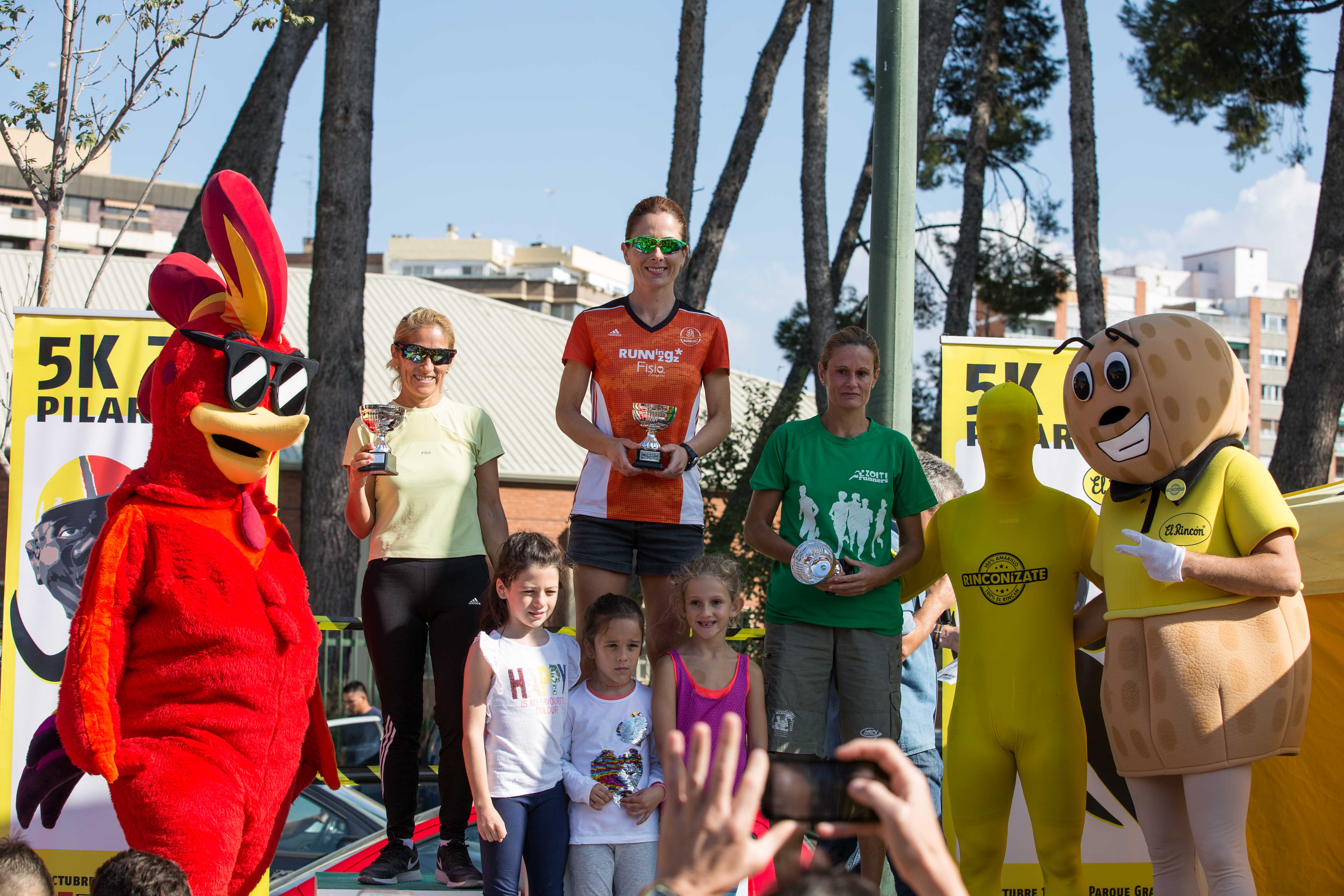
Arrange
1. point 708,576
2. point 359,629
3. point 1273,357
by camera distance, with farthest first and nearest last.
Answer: point 1273,357 < point 359,629 < point 708,576

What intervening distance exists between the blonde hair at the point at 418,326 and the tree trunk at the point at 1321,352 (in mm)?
8002

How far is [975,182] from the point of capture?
15125 mm

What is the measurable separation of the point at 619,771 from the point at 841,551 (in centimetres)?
110

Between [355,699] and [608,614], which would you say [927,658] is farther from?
[355,699]

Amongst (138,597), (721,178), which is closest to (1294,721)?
(138,597)

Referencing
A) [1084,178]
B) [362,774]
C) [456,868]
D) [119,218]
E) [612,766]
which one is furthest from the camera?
[119,218]

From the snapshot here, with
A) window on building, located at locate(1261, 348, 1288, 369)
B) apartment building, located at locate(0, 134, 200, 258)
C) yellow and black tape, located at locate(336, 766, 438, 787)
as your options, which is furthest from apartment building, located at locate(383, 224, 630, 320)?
yellow and black tape, located at locate(336, 766, 438, 787)

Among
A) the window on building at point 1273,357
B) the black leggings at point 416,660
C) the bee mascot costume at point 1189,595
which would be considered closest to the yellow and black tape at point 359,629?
the black leggings at point 416,660

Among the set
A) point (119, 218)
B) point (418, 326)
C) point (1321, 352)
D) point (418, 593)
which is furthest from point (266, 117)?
point (119, 218)

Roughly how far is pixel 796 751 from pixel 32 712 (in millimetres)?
3276

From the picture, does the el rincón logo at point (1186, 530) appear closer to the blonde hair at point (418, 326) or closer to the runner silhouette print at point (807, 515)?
the runner silhouette print at point (807, 515)

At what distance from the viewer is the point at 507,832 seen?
12.2 ft

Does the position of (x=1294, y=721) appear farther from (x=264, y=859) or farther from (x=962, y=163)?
(x=962, y=163)

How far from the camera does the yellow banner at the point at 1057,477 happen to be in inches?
191
